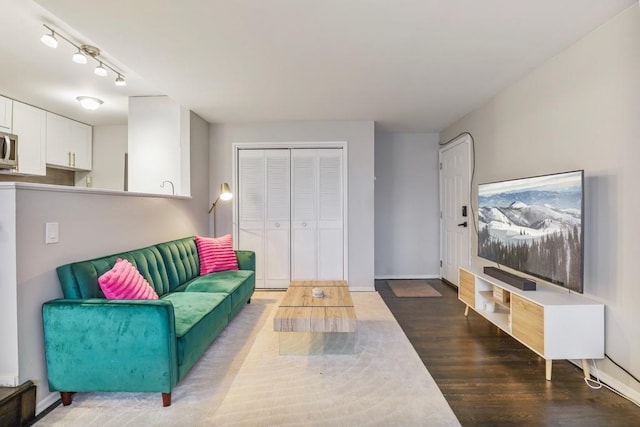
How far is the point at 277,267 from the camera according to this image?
438cm

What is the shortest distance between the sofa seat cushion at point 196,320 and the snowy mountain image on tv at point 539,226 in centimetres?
249

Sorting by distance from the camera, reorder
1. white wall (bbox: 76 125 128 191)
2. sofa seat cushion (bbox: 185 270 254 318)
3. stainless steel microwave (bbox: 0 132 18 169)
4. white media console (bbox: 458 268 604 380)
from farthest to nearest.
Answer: white wall (bbox: 76 125 128 191) < stainless steel microwave (bbox: 0 132 18 169) < sofa seat cushion (bbox: 185 270 254 318) < white media console (bbox: 458 268 604 380)

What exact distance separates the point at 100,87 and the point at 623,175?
4.70m

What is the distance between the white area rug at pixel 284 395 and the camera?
1.69 metres

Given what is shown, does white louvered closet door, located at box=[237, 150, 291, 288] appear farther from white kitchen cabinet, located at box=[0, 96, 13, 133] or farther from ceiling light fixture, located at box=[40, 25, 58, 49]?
Answer: white kitchen cabinet, located at box=[0, 96, 13, 133]

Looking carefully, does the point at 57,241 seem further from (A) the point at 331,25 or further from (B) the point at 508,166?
(B) the point at 508,166

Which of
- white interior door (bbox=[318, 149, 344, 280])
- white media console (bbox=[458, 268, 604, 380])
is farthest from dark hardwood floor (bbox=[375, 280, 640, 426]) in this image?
white interior door (bbox=[318, 149, 344, 280])

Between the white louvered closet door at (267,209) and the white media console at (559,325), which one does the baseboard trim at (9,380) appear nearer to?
the white louvered closet door at (267,209)

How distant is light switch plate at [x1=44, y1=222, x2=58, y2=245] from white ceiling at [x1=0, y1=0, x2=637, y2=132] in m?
1.33

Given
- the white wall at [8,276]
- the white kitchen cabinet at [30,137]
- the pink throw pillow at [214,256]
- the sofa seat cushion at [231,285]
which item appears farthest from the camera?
the white kitchen cabinet at [30,137]

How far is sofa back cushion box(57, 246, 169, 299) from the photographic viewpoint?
1.90 m

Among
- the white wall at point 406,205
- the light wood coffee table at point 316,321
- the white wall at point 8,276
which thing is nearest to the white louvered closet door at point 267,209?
the light wood coffee table at point 316,321

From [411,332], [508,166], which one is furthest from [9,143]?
[508,166]

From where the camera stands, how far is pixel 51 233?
186 cm
